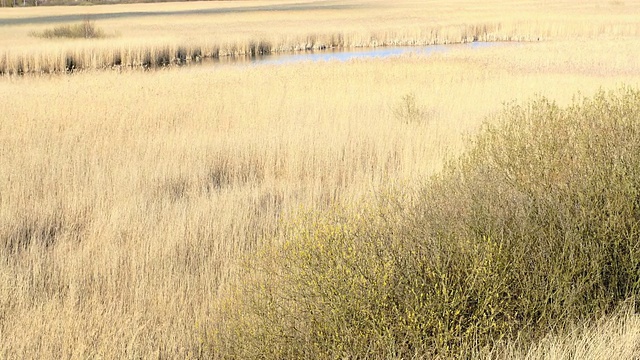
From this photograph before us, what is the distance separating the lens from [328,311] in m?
3.45

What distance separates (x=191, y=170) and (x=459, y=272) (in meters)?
5.45

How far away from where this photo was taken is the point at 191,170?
8.53m

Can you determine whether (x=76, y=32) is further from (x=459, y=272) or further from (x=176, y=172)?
(x=459, y=272)

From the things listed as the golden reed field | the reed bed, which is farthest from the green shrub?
the reed bed

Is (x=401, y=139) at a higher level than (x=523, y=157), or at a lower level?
lower

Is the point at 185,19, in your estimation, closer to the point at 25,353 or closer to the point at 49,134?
the point at 49,134

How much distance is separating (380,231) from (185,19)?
5282cm

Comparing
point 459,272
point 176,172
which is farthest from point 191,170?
point 459,272

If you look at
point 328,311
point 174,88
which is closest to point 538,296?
point 328,311

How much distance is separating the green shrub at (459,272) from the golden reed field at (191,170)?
28 centimetres

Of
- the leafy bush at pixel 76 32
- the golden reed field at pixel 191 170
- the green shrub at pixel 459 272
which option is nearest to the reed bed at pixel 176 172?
the golden reed field at pixel 191 170

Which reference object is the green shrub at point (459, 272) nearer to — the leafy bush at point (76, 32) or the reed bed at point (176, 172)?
the reed bed at point (176, 172)

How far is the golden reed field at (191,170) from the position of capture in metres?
4.38

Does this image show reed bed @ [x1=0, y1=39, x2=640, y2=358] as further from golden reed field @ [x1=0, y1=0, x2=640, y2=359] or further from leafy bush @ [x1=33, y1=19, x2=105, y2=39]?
leafy bush @ [x1=33, y1=19, x2=105, y2=39]
